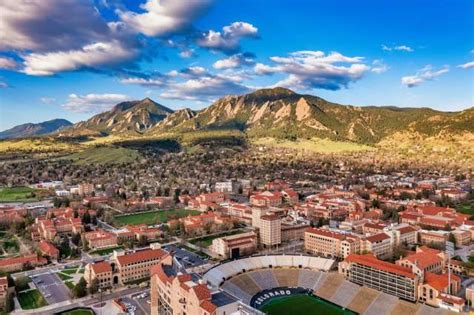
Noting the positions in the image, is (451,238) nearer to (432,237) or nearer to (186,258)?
(432,237)

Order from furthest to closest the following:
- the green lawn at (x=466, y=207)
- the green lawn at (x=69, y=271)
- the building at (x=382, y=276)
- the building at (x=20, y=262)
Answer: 1. the green lawn at (x=466, y=207)
2. the building at (x=20, y=262)
3. the green lawn at (x=69, y=271)
4. the building at (x=382, y=276)

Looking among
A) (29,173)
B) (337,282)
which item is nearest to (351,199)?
(337,282)

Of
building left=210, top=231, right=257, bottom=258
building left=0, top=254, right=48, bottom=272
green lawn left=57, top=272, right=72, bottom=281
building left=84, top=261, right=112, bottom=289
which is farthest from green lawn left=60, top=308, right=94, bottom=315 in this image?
building left=210, top=231, right=257, bottom=258

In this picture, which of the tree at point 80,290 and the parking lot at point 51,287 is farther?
the parking lot at point 51,287

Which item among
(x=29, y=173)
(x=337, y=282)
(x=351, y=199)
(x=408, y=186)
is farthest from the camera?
(x=29, y=173)

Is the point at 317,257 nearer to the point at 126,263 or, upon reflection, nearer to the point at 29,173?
the point at 126,263

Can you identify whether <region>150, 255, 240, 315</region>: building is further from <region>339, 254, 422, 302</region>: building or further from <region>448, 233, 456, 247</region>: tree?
<region>448, 233, 456, 247</region>: tree

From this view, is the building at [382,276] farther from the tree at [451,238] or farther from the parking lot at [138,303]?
the parking lot at [138,303]

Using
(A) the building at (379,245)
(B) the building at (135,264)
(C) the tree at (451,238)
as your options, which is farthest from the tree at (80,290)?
(C) the tree at (451,238)
